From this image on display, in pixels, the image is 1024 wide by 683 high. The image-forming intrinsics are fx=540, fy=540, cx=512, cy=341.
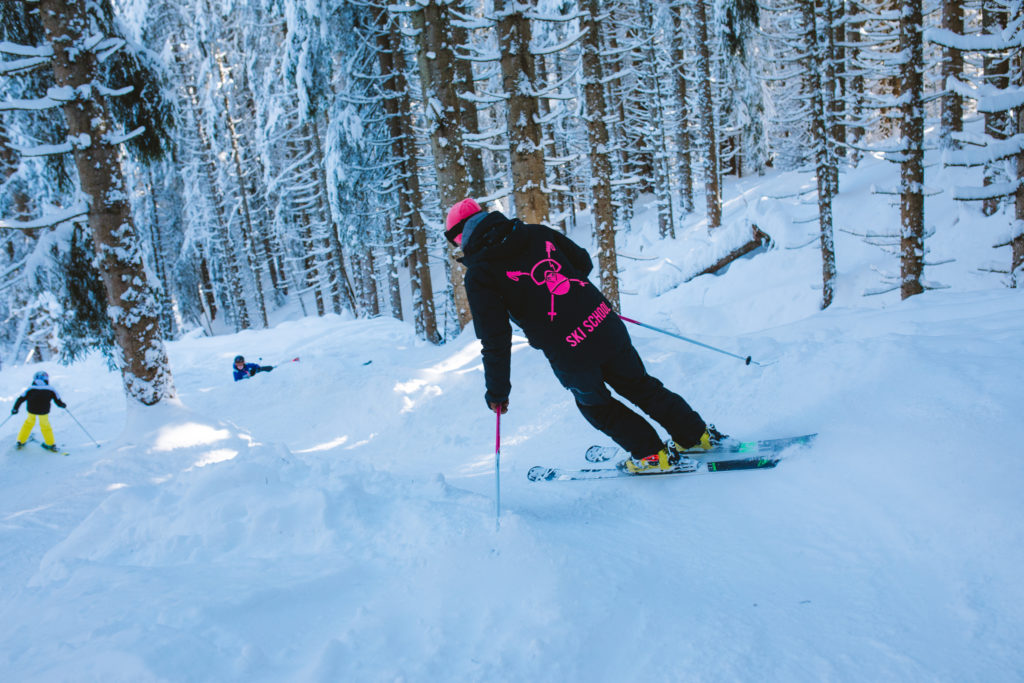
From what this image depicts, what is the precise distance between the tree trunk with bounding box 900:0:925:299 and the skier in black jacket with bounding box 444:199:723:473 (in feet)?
28.2

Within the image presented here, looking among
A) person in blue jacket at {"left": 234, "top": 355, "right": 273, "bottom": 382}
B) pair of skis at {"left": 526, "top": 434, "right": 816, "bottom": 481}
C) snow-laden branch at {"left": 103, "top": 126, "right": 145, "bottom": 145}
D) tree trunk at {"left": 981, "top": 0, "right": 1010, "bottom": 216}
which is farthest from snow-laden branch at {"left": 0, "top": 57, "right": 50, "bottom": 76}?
tree trunk at {"left": 981, "top": 0, "right": 1010, "bottom": 216}

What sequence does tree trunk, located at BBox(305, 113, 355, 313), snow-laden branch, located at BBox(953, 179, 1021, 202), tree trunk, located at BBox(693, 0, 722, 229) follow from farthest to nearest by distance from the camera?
tree trunk, located at BBox(305, 113, 355, 313) → tree trunk, located at BBox(693, 0, 722, 229) → snow-laden branch, located at BBox(953, 179, 1021, 202)

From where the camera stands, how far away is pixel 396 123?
14.2 meters

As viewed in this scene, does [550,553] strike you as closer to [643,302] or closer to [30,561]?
[30,561]

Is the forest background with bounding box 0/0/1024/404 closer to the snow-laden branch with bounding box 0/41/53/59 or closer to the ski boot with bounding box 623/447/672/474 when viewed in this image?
the snow-laden branch with bounding box 0/41/53/59

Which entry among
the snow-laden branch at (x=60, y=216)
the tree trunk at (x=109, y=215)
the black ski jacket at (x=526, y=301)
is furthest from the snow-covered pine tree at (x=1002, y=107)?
the snow-laden branch at (x=60, y=216)

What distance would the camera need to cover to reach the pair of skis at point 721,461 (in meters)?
3.54

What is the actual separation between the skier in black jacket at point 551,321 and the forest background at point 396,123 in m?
4.85

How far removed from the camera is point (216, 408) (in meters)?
10.9

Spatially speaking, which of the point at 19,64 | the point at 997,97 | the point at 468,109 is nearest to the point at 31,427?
the point at 19,64

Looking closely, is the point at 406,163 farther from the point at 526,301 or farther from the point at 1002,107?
the point at 526,301

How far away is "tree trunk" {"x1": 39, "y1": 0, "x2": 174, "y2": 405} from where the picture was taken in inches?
261

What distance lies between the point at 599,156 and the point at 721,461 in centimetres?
1026

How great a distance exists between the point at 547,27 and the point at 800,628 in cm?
1607
